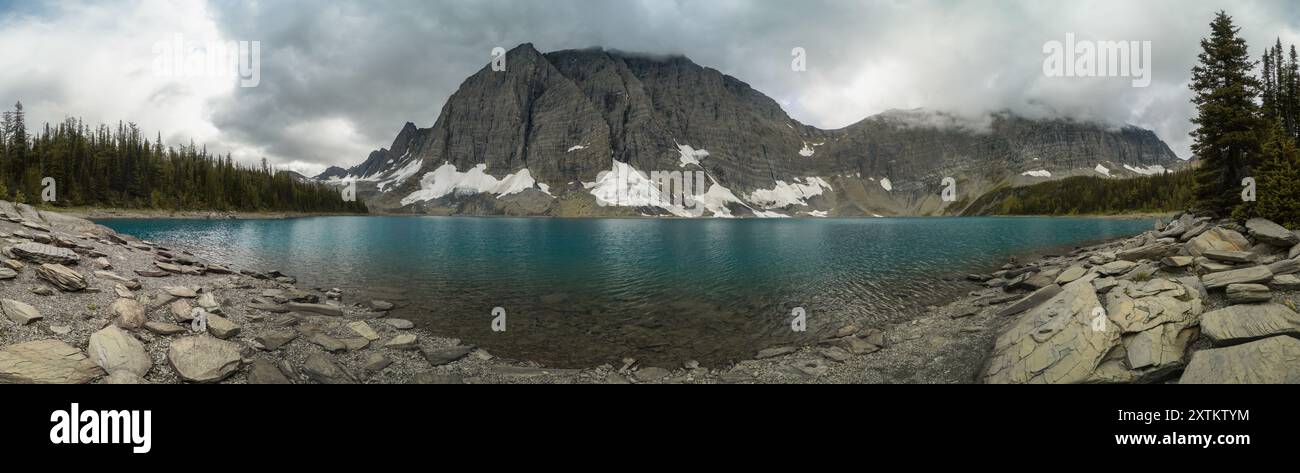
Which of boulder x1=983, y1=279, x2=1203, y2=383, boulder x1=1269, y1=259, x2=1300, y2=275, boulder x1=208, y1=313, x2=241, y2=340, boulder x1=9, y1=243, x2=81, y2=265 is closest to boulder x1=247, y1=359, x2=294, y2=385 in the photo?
boulder x1=208, y1=313, x2=241, y2=340

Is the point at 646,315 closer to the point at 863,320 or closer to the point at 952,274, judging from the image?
the point at 863,320

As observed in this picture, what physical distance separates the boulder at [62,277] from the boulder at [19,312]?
3.39 meters

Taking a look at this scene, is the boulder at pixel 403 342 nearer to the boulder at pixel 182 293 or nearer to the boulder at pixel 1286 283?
the boulder at pixel 182 293

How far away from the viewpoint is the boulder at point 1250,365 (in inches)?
382

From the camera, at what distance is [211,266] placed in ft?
93.7

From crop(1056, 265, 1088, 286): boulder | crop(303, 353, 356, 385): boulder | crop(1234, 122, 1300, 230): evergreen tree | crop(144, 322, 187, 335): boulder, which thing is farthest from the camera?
crop(1234, 122, 1300, 230): evergreen tree

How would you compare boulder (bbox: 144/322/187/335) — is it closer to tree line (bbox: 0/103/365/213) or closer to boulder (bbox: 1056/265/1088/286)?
boulder (bbox: 1056/265/1088/286)

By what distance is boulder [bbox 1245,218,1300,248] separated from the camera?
19.4 meters

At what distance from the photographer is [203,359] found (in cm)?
1244

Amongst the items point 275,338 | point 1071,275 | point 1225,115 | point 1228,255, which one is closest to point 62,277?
point 275,338

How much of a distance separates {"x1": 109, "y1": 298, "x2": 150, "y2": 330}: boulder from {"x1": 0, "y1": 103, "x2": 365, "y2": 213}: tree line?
130748 millimetres

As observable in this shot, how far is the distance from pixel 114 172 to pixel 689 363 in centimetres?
20063

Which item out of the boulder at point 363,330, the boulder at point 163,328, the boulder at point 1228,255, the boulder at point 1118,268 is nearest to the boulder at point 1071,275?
the boulder at point 1118,268
